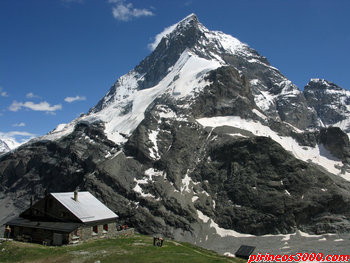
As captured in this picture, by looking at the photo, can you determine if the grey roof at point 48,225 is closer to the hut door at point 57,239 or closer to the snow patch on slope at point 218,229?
the hut door at point 57,239

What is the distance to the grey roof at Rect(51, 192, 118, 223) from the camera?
52366 millimetres

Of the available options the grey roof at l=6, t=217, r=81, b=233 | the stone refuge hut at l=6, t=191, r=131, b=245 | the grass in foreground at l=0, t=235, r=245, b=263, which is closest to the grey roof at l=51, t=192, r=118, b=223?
the stone refuge hut at l=6, t=191, r=131, b=245

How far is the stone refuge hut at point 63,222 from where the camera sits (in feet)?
161

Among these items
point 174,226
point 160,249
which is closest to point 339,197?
point 174,226

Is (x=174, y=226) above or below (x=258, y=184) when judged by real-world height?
below

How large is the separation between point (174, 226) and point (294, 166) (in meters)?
61.1

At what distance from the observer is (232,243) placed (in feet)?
431

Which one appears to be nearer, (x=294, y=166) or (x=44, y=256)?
(x=44, y=256)

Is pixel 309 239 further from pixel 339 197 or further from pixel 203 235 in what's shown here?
pixel 203 235

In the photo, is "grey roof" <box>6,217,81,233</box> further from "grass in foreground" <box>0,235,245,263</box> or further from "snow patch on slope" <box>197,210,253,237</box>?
"snow patch on slope" <box>197,210,253,237</box>

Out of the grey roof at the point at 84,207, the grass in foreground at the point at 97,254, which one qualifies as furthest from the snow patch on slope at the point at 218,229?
the grass in foreground at the point at 97,254

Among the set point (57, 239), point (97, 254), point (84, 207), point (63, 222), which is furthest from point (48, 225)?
point (97, 254)

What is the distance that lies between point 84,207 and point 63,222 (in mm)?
4528

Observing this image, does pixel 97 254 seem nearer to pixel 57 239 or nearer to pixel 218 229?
pixel 57 239
